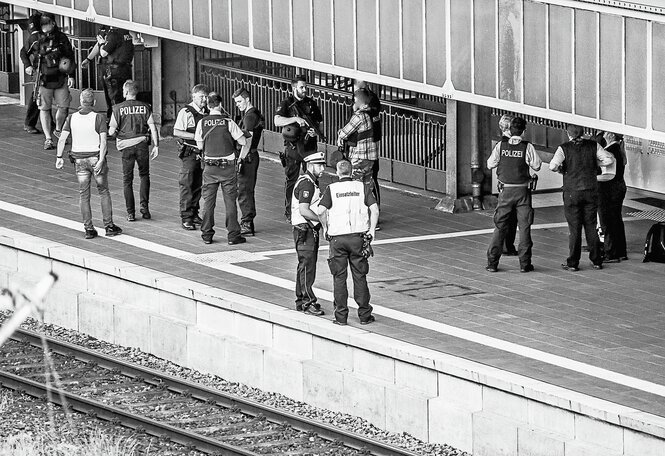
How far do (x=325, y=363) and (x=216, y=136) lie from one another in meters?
4.13

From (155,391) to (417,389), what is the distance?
3170mm

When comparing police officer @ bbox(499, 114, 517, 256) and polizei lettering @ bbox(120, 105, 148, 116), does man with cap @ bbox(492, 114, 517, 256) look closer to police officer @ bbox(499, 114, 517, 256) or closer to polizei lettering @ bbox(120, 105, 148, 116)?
police officer @ bbox(499, 114, 517, 256)

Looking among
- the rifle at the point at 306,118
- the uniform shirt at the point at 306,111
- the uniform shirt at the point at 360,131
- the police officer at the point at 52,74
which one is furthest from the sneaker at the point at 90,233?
the police officer at the point at 52,74

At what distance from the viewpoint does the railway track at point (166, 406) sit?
48.1 feet

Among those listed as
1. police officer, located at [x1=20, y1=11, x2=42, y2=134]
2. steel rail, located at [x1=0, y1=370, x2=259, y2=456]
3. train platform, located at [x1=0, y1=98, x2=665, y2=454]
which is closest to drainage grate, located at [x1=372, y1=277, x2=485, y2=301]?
train platform, located at [x1=0, y1=98, x2=665, y2=454]

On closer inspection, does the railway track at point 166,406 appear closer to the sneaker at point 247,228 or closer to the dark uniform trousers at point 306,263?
the dark uniform trousers at point 306,263

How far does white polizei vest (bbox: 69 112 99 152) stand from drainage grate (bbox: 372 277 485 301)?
3.78 metres

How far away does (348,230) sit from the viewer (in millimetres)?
15391

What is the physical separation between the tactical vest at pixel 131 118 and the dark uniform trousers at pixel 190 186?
682 mm

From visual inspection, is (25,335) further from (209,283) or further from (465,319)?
(465,319)

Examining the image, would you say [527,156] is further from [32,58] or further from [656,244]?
[32,58]

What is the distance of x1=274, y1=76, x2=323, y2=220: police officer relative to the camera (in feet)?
64.7

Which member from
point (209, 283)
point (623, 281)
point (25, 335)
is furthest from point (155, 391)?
point (623, 281)

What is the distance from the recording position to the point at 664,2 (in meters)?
17.1
